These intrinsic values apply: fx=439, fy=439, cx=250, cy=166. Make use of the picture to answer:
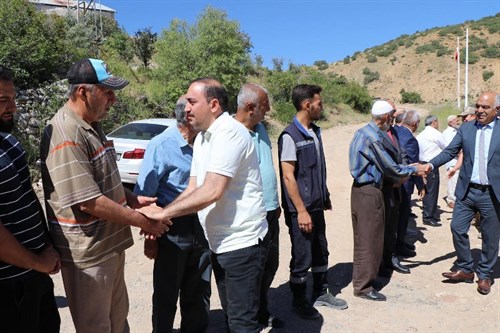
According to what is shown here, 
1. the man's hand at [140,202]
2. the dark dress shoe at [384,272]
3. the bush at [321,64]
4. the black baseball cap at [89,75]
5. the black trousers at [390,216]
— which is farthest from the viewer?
the bush at [321,64]

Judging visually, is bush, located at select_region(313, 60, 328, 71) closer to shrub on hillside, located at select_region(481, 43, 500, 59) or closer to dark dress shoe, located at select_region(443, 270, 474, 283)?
shrub on hillside, located at select_region(481, 43, 500, 59)

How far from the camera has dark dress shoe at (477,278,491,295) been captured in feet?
15.1

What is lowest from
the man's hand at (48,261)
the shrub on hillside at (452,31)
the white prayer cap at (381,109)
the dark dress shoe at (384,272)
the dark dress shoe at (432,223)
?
the dark dress shoe at (432,223)

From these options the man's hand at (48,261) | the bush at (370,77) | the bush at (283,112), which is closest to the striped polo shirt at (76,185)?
the man's hand at (48,261)

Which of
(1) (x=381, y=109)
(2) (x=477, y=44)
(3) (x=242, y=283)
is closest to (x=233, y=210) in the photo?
(3) (x=242, y=283)

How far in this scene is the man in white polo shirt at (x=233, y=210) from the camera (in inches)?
98.5

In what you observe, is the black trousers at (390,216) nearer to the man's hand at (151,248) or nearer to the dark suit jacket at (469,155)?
the dark suit jacket at (469,155)

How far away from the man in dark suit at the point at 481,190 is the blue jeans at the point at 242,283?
10.3 ft

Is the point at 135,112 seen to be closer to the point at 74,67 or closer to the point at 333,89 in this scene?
the point at 74,67

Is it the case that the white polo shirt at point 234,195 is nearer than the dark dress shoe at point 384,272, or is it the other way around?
the white polo shirt at point 234,195

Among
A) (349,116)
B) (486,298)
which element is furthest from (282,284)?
(349,116)

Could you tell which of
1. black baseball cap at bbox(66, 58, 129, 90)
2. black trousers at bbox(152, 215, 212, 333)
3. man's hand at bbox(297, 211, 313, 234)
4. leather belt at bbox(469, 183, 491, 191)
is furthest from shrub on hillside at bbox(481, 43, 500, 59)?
black baseball cap at bbox(66, 58, 129, 90)

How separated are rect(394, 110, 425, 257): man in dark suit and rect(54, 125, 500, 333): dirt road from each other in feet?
0.71

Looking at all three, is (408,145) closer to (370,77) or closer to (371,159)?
(371,159)
